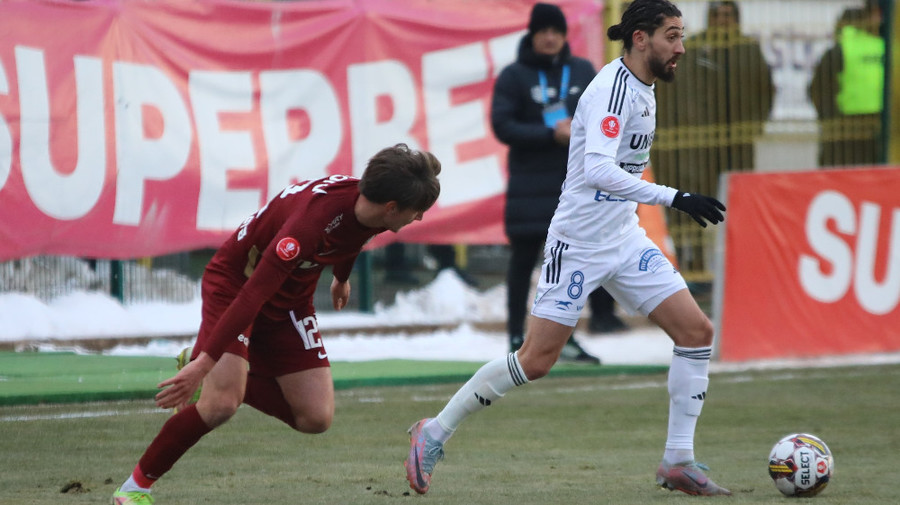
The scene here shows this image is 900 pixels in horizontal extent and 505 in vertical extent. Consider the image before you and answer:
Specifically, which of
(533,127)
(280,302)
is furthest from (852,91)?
(280,302)

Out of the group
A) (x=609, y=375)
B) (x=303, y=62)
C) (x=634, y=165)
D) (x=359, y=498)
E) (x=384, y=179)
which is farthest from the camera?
(x=303, y=62)

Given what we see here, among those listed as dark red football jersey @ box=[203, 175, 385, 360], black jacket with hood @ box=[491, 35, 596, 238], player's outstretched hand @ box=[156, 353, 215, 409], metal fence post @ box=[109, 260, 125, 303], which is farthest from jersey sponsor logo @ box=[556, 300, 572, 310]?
metal fence post @ box=[109, 260, 125, 303]

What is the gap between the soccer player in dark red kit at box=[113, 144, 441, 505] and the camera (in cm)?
536

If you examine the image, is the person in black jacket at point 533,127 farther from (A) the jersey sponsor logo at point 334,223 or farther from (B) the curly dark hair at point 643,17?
(A) the jersey sponsor logo at point 334,223

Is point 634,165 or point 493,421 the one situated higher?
point 634,165

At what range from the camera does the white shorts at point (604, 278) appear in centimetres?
650

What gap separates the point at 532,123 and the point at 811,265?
246 centimetres

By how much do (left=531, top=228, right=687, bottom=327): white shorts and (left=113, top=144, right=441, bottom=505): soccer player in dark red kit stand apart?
0.95 m

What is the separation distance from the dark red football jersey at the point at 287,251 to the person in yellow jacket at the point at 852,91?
974 cm

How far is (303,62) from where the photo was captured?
1264 centimetres

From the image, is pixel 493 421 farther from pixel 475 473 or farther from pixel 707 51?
pixel 707 51

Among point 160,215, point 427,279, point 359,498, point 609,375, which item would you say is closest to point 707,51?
point 427,279

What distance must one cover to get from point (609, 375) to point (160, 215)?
376 centimetres

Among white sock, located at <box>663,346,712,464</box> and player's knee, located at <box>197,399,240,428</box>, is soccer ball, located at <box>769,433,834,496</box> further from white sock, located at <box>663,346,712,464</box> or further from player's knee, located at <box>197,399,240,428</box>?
player's knee, located at <box>197,399,240,428</box>
